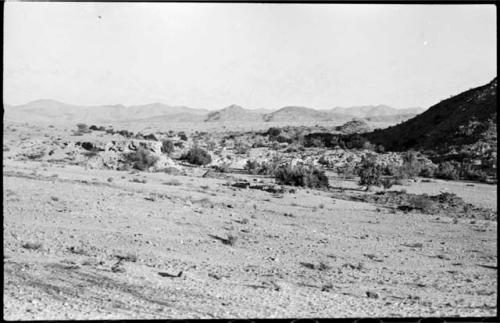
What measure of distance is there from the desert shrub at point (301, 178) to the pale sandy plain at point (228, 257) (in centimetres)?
319

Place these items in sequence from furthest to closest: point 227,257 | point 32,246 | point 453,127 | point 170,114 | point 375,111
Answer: point 375,111
point 170,114
point 453,127
point 227,257
point 32,246

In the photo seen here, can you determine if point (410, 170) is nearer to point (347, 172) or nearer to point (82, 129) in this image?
point (347, 172)

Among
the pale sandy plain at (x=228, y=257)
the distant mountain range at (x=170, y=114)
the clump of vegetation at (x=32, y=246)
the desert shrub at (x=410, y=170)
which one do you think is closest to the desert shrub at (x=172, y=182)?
the pale sandy plain at (x=228, y=257)

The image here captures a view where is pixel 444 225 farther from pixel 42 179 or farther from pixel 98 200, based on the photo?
pixel 42 179

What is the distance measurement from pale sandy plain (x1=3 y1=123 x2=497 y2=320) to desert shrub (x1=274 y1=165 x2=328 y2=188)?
10.5ft

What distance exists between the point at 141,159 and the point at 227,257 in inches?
617

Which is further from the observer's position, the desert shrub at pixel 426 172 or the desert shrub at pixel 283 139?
the desert shrub at pixel 283 139

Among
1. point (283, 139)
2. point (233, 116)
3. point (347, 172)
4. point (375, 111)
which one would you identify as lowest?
point (347, 172)

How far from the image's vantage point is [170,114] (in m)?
132

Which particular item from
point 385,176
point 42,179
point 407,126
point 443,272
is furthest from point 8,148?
point 407,126

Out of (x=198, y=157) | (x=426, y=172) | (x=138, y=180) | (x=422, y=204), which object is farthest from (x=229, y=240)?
(x=198, y=157)

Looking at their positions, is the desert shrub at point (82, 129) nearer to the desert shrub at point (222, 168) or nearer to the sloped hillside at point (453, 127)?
the desert shrub at point (222, 168)

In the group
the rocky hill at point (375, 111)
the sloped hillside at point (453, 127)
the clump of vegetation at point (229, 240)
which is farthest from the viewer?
the rocky hill at point (375, 111)

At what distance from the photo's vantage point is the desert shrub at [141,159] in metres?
24.6
